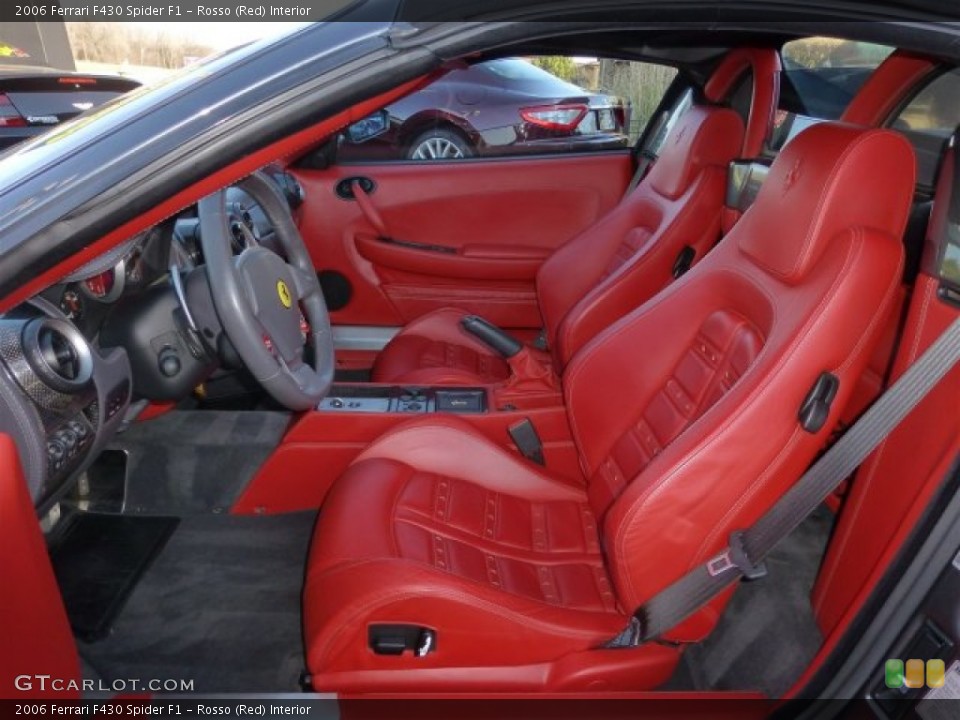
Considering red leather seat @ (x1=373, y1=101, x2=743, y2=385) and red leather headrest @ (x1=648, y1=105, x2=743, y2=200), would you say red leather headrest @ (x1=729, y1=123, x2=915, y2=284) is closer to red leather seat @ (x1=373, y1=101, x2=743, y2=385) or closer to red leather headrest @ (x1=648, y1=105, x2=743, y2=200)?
red leather seat @ (x1=373, y1=101, x2=743, y2=385)

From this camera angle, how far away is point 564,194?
315 centimetres

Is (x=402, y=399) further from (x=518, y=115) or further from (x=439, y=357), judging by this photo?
(x=518, y=115)

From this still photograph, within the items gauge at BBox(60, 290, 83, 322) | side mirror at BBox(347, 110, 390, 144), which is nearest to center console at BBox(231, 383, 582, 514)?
gauge at BBox(60, 290, 83, 322)

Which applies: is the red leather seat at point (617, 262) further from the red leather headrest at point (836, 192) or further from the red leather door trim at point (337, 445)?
the red leather headrest at point (836, 192)

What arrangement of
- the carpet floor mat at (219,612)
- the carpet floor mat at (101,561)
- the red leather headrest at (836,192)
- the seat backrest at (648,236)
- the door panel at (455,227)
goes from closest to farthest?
1. the red leather headrest at (836,192)
2. the carpet floor mat at (219,612)
3. the carpet floor mat at (101,561)
4. the seat backrest at (648,236)
5. the door panel at (455,227)

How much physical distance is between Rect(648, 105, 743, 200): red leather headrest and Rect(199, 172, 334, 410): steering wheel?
3.96 feet

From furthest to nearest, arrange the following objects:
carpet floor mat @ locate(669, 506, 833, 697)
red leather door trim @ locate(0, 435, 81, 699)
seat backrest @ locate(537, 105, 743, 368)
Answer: seat backrest @ locate(537, 105, 743, 368)
carpet floor mat @ locate(669, 506, 833, 697)
red leather door trim @ locate(0, 435, 81, 699)

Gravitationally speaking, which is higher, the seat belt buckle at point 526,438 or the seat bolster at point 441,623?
the seat bolster at point 441,623

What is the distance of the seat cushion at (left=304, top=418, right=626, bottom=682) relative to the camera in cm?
130

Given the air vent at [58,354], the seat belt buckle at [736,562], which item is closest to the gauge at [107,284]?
the air vent at [58,354]

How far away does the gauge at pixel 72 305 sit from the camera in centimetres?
148

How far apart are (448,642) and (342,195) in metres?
2.22

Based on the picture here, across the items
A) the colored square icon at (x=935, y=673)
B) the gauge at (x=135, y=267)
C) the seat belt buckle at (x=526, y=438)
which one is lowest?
the seat belt buckle at (x=526, y=438)

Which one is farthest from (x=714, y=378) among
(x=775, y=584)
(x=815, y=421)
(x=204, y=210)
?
(x=204, y=210)
